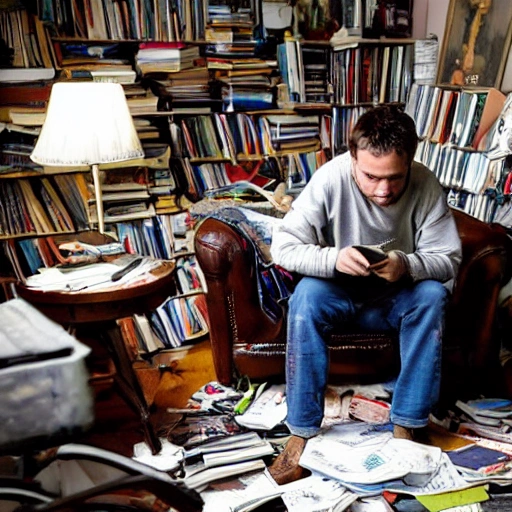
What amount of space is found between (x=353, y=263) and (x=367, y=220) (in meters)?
0.27

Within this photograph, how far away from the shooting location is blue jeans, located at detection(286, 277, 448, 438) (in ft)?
5.76

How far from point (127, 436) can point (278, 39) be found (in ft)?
6.56

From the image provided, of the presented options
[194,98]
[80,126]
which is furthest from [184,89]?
[80,126]

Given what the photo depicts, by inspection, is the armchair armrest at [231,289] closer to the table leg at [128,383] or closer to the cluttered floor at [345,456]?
the cluttered floor at [345,456]

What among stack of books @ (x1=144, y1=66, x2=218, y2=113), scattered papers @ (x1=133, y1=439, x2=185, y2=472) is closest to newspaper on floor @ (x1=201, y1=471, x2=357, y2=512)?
scattered papers @ (x1=133, y1=439, x2=185, y2=472)

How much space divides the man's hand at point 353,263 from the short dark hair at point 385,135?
11.7 inches

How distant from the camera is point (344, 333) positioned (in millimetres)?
1993

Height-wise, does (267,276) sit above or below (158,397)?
above

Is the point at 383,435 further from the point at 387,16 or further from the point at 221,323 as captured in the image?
the point at 387,16

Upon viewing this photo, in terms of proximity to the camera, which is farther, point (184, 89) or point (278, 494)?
point (184, 89)

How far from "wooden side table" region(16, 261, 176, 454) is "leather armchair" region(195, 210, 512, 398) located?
8.1 inches

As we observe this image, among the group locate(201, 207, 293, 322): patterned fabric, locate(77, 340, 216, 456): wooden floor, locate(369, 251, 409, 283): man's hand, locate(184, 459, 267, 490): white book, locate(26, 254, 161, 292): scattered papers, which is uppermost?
locate(369, 251, 409, 283): man's hand

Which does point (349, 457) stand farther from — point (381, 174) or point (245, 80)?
point (245, 80)

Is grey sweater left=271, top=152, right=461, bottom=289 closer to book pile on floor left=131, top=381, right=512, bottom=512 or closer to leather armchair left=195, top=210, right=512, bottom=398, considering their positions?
leather armchair left=195, top=210, right=512, bottom=398
